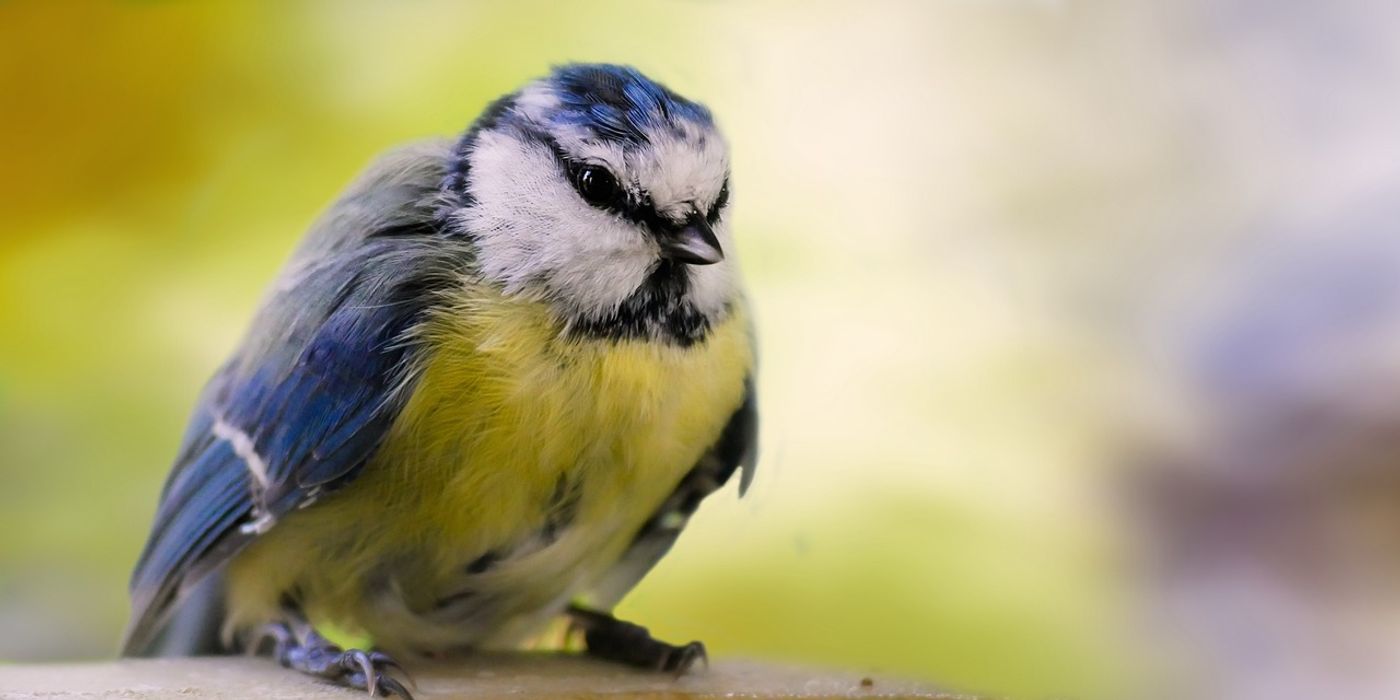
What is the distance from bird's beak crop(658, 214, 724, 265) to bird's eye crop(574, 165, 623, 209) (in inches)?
1.5

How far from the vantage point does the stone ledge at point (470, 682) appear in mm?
754

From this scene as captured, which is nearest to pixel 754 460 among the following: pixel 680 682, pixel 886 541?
pixel 680 682

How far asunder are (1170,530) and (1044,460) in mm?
178

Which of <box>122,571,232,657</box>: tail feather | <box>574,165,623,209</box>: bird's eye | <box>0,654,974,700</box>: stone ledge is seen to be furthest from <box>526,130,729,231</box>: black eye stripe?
<box>122,571,232,657</box>: tail feather

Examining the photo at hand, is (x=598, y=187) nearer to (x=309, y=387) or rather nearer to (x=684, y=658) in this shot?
(x=309, y=387)

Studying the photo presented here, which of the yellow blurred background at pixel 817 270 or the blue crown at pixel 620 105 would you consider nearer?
the blue crown at pixel 620 105

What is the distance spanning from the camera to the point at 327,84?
1.09 metres

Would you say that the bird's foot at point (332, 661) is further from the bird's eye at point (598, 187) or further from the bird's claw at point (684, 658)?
the bird's eye at point (598, 187)

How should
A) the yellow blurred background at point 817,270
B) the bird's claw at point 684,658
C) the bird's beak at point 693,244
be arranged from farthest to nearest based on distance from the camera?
1. the yellow blurred background at point 817,270
2. the bird's claw at point 684,658
3. the bird's beak at point 693,244

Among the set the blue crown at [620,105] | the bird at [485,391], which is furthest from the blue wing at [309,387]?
A: the blue crown at [620,105]

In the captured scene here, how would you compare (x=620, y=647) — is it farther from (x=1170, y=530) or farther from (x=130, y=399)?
(x=1170, y=530)

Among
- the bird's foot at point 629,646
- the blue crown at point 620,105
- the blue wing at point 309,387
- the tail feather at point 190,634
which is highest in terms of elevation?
the blue crown at point 620,105

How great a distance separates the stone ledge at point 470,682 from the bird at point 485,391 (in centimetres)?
2

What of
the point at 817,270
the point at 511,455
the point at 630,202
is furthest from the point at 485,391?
the point at 817,270
